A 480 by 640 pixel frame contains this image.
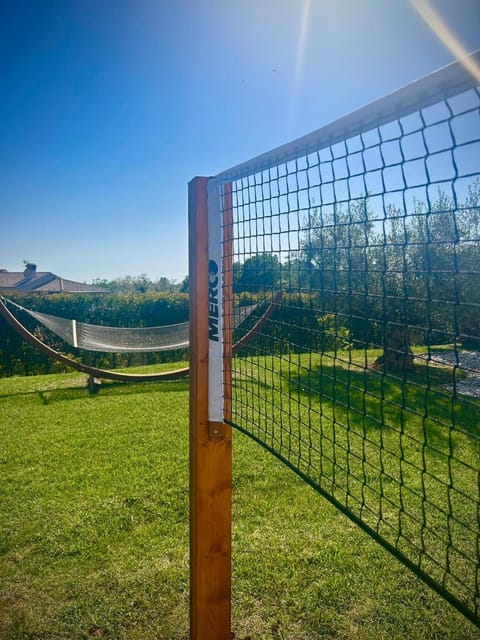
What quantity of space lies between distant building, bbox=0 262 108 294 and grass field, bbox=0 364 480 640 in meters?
30.9

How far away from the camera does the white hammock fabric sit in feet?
20.9

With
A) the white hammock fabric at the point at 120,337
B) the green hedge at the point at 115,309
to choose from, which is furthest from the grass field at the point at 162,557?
the green hedge at the point at 115,309

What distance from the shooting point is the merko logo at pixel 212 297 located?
169cm

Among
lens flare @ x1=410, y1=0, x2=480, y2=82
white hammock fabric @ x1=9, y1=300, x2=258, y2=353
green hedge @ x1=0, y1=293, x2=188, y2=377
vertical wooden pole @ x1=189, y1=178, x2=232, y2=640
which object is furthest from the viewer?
green hedge @ x1=0, y1=293, x2=188, y2=377

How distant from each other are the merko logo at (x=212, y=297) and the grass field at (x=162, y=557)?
1.22 meters

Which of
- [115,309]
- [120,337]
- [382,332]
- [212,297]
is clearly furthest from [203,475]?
[115,309]

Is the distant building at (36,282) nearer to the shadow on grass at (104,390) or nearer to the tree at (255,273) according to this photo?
the shadow on grass at (104,390)

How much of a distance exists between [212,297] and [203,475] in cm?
65

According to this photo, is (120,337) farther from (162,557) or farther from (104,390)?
(162,557)

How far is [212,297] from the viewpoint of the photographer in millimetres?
1691

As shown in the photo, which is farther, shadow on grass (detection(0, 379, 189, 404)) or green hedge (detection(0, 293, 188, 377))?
green hedge (detection(0, 293, 188, 377))

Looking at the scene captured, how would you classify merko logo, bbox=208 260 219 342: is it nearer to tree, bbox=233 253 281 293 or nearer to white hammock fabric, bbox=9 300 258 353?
tree, bbox=233 253 281 293

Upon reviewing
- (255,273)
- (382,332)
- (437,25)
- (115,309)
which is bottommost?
(382,332)

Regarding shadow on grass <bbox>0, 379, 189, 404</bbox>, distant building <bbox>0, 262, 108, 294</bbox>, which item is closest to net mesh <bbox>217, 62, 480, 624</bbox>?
shadow on grass <bbox>0, 379, 189, 404</bbox>
